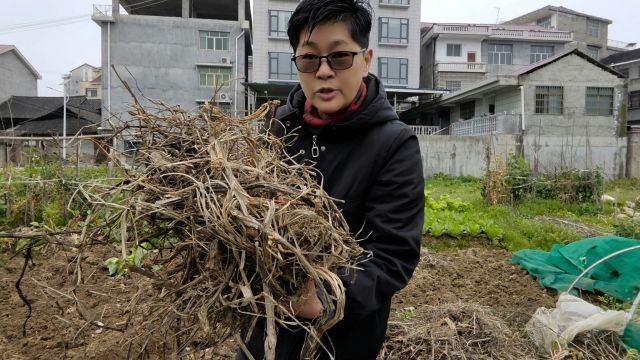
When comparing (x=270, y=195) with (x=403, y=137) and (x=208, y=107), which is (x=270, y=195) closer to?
(x=208, y=107)

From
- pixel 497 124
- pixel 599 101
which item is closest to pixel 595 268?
pixel 497 124

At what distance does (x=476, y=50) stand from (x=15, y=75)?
37.8 metres

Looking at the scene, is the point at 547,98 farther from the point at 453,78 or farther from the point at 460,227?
the point at 460,227

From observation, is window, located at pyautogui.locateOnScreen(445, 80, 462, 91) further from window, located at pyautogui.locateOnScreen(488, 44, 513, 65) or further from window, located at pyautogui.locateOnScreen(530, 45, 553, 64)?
window, located at pyautogui.locateOnScreen(530, 45, 553, 64)

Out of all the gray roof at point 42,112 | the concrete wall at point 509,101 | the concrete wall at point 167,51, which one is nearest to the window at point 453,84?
the concrete wall at point 509,101

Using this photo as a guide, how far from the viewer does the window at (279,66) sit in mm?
28672

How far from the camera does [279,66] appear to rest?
28672 mm

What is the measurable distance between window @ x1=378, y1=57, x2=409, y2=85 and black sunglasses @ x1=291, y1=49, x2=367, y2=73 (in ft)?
98.9

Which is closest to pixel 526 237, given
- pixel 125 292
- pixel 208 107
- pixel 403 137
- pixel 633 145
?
pixel 125 292

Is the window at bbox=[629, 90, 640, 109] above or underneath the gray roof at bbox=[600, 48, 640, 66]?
underneath

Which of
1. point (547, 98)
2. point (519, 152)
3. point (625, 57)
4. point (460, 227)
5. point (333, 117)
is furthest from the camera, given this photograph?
point (625, 57)

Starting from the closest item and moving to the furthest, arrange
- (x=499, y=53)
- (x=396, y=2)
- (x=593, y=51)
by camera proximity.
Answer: (x=396, y=2)
(x=499, y=53)
(x=593, y=51)

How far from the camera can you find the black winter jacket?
1.31 m

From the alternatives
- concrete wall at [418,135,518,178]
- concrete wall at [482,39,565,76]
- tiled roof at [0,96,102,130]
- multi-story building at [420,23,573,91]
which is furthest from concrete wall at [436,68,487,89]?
tiled roof at [0,96,102,130]
